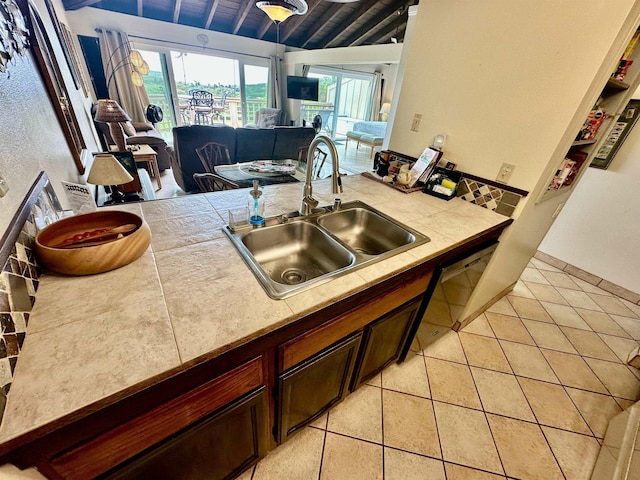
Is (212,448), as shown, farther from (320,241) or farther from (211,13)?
(211,13)

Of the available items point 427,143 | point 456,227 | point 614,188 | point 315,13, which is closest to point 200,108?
point 315,13

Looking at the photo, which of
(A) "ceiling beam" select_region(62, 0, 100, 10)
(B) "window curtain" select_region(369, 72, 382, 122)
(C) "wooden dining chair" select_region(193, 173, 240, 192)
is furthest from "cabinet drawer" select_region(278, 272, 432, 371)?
(B) "window curtain" select_region(369, 72, 382, 122)

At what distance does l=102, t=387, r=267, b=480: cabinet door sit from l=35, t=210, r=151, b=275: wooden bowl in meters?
0.52

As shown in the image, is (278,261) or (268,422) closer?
(268,422)

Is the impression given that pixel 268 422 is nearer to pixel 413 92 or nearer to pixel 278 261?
pixel 278 261

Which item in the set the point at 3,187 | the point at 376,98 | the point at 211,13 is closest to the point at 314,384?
the point at 3,187

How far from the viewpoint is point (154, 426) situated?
65 centimetres

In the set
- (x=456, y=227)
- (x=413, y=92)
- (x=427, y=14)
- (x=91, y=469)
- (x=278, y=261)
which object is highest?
(x=427, y=14)

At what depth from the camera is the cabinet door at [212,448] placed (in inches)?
27.1

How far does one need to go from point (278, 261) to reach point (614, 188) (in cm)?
308

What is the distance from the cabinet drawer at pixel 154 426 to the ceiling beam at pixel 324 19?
6.87m

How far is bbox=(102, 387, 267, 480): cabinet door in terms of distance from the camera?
0.69m

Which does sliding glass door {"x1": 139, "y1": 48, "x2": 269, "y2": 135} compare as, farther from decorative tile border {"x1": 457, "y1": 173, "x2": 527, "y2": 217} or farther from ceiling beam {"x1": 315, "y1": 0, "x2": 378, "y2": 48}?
decorative tile border {"x1": 457, "y1": 173, "x2": 527, "y2": 217}

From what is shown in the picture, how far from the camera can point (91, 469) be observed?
598 millimetres
